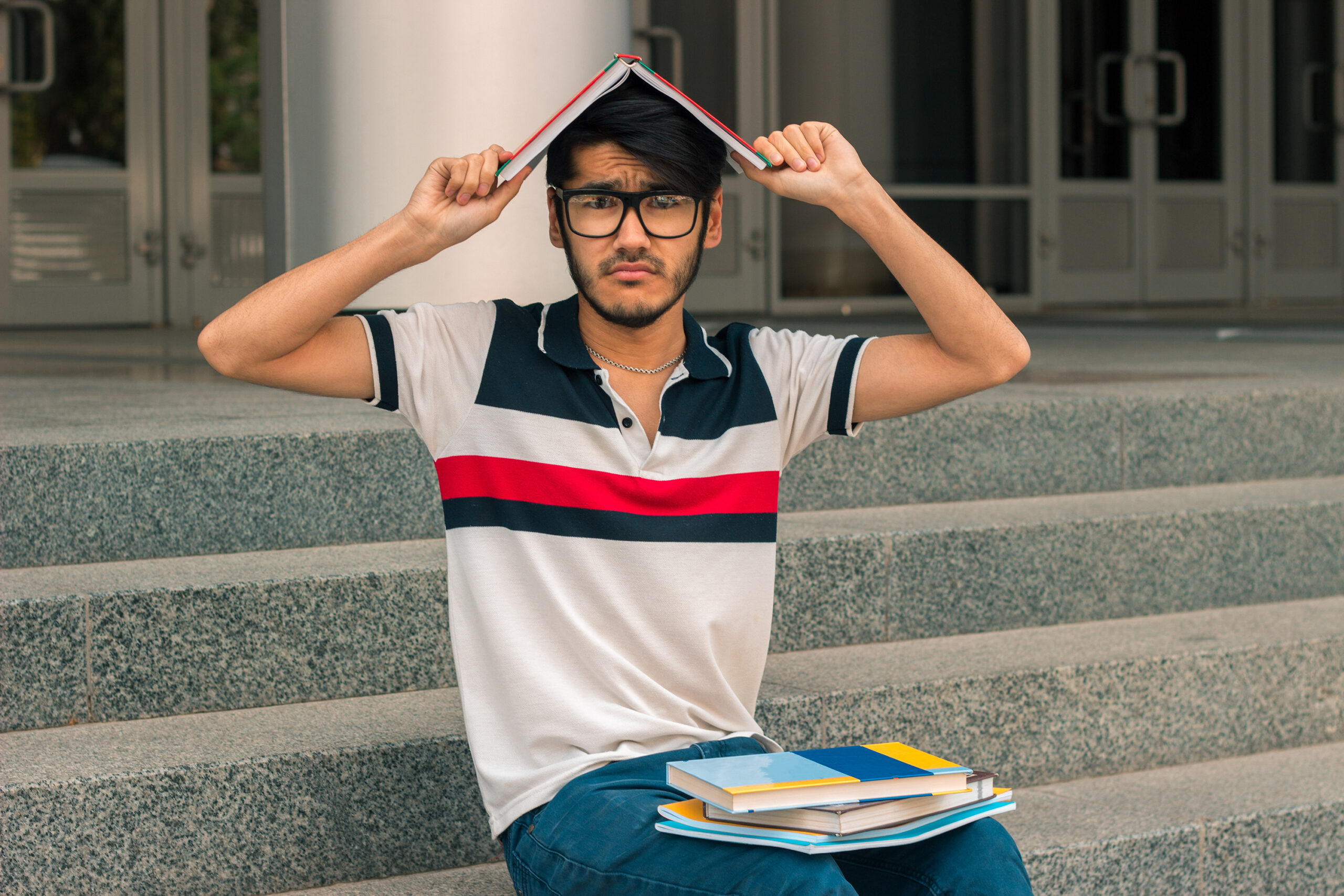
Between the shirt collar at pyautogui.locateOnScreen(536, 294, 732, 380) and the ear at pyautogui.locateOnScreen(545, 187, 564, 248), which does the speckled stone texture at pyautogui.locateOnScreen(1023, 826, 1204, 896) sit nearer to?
the shirt collar at pyautogui.locateOnScreen(536, 294, 732, 380)

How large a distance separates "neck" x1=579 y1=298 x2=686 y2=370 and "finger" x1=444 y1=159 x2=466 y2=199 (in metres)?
0.26

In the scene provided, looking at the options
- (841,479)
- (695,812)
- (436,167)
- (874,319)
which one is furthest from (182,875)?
(874,319)

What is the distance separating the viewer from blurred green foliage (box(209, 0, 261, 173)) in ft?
26.9

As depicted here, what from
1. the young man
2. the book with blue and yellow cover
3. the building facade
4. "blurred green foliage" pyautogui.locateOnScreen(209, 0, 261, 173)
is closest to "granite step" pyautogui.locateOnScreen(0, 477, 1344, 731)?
the young man

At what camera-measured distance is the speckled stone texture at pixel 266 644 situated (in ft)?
9.02

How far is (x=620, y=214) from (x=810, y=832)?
0.89 metres

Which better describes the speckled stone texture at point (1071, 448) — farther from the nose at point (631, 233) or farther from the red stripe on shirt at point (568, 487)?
the nose at point (631, 233)

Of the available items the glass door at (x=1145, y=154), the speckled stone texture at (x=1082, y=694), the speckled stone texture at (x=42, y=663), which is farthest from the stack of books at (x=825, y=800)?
the glass door at (x=1145, y=154)

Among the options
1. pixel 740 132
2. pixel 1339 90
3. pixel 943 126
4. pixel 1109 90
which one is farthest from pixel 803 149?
pixel 1339 90

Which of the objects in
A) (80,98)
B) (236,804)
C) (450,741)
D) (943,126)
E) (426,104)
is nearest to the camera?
(236,804)

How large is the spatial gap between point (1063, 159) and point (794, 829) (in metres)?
9.68

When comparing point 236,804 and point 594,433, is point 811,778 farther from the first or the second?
point 236,804

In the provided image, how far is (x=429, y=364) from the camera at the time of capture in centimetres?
225

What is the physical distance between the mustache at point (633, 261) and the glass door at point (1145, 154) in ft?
29.3
